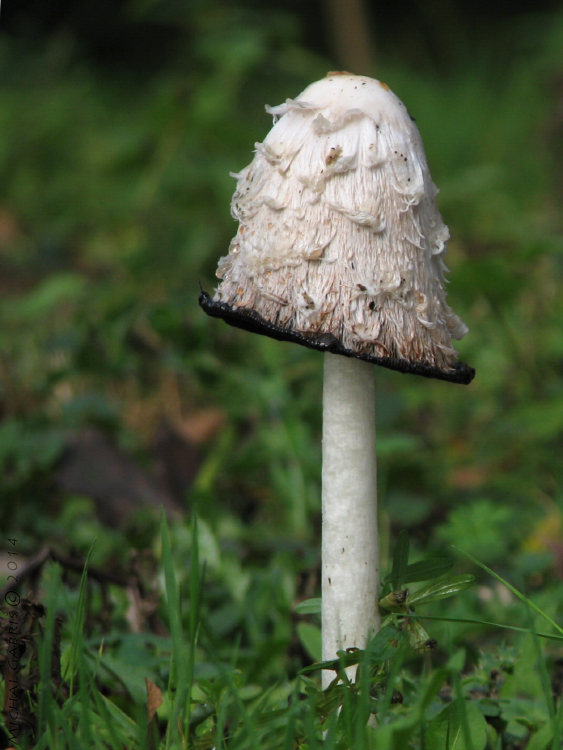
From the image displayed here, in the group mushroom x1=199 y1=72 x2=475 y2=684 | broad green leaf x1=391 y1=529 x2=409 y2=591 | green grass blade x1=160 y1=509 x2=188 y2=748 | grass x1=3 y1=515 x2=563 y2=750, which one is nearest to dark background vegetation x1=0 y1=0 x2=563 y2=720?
grass x1=3 y1=515 x2=563 y2=750

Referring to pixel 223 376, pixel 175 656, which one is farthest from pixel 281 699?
pixel 223 376

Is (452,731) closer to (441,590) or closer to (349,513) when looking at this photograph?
(441,590)

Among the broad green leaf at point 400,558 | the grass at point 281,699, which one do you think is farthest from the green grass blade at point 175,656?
the broad green leaf at point 400,558

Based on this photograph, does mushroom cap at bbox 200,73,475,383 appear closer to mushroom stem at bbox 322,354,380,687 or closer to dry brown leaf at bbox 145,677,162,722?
mushroom stem at bbox 322,354,380,687

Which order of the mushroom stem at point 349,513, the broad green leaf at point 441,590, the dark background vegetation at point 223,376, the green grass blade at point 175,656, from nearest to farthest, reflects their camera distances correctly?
the green grass blade at point 175,656 → the broad green leaf at point 441,590 → the mushroom stem at point 349,513 → the dark background vegetation at point 223,376

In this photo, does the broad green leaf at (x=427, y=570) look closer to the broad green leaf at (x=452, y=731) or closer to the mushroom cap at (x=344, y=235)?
the broad green leaf at (x=452, y=731)

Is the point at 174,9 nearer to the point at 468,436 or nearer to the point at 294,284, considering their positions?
the point at 468,436
